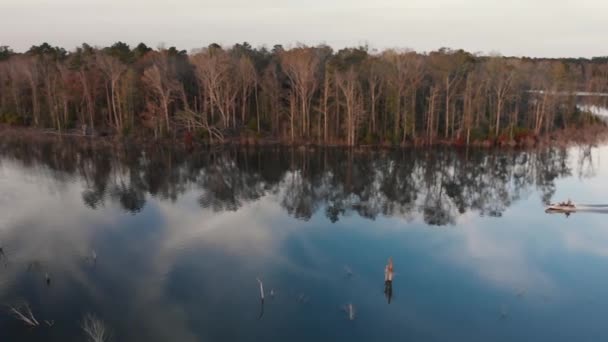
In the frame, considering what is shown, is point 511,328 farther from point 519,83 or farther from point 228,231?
point 519,83

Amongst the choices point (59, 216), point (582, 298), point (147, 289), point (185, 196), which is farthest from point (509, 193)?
point (59, 216)

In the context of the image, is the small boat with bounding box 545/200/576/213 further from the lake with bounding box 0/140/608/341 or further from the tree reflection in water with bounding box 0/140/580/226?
the tree reflection in water with bounding box 0/140/580/226

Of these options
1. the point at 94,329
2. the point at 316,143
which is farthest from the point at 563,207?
the point at 316,143

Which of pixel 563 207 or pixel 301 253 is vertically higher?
pixel 563 207

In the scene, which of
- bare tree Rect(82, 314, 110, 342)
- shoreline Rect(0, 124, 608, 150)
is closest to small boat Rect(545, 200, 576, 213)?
shoreline Rect(0, 124, 608, 150)

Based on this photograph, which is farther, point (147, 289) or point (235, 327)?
point (147, 289)

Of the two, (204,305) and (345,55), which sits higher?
(345,55)

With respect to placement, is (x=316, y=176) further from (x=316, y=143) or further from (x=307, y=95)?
(x=307, y=95)

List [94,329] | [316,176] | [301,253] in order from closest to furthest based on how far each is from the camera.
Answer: [94,329] → [301,253] → [316,176]

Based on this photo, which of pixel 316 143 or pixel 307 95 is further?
pixel 307 95
